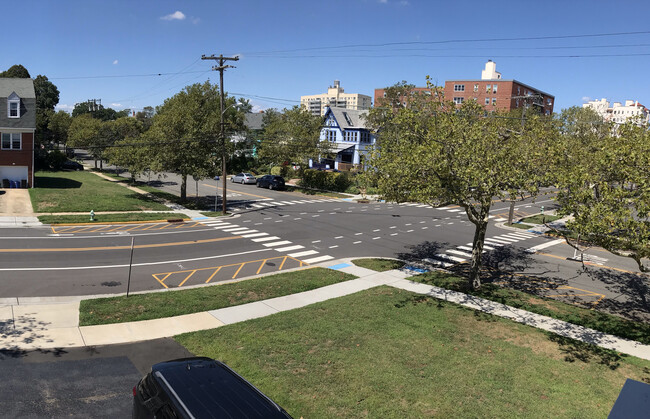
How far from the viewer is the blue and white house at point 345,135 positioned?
225 ft

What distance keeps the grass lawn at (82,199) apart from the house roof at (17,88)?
8155mm

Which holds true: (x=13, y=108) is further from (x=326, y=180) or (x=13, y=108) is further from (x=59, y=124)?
(x=59, y=124)

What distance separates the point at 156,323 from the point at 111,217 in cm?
1884

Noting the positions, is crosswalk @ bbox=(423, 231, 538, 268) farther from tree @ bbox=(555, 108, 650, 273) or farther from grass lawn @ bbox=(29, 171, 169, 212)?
grass lawn @ bbox=(29, 171, 169, 212)

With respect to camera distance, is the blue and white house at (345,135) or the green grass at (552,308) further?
the blue and white house at (345,135)

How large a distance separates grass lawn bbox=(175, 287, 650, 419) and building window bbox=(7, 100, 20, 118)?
36184 millimetres

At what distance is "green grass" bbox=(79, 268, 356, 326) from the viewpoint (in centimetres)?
1282

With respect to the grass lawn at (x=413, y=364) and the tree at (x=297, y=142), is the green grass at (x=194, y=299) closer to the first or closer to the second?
the grass lawn at (x=413, y=364)

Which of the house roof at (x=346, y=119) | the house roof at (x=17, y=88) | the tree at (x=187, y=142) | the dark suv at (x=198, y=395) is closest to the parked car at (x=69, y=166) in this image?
the house roof at (x=17, y=88)

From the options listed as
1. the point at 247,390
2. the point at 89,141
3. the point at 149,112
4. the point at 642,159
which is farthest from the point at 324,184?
the point at 149,112

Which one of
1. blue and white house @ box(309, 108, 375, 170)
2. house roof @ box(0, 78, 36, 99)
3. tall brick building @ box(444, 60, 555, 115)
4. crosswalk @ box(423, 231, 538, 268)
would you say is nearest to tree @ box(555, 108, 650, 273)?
crosswalk @ box(423, 231, 538, 268)

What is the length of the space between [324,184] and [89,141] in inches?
1368

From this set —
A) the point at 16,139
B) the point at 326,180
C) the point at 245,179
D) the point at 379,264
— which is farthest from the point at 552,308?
the point at 245,179

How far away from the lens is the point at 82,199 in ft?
109
